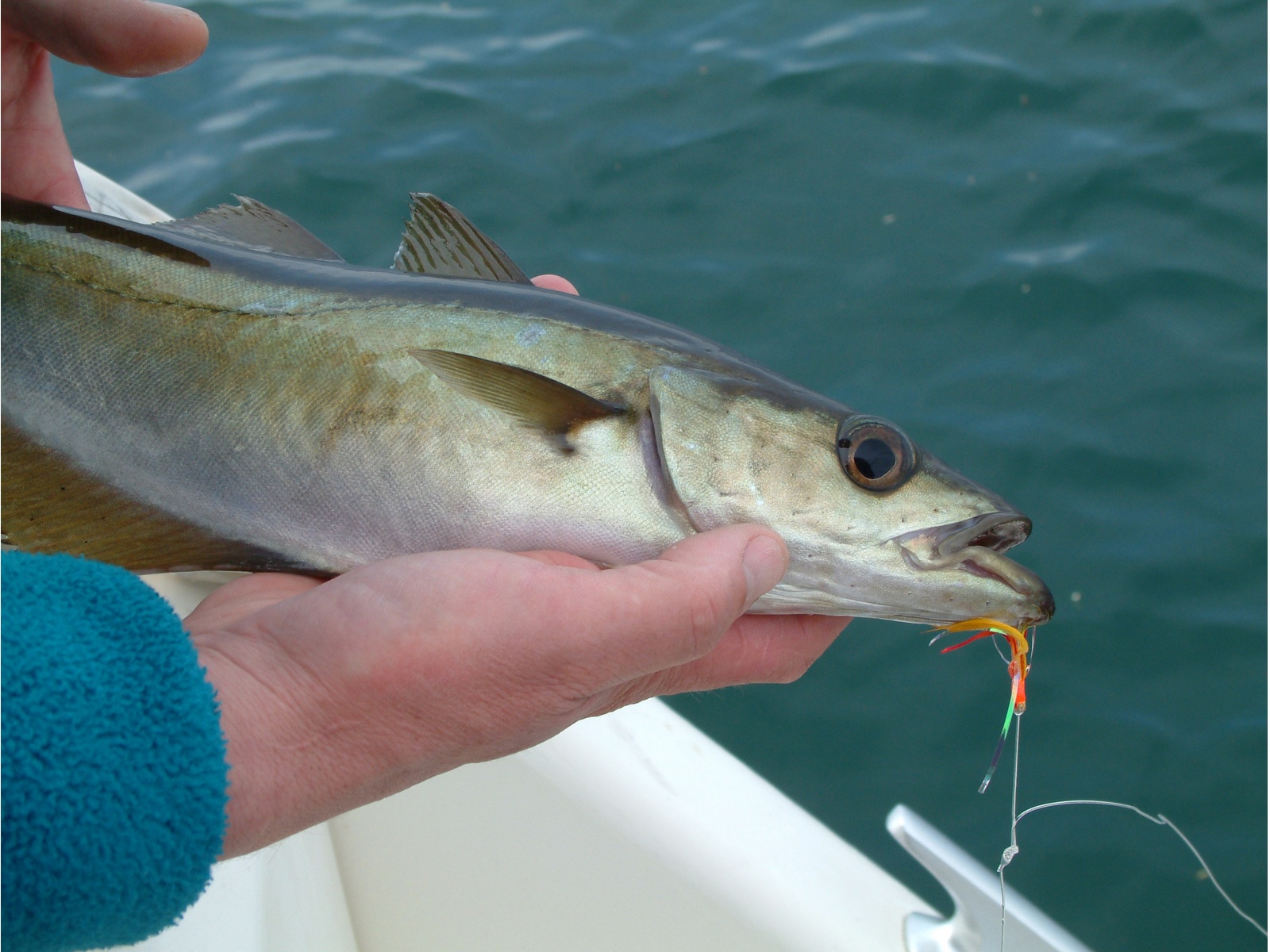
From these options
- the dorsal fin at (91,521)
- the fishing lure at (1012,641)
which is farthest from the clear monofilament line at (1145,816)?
the dorsal fin at (91,521)

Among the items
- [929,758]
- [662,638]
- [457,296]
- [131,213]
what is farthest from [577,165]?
[662,638]

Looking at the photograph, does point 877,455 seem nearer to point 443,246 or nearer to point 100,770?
point 443,246

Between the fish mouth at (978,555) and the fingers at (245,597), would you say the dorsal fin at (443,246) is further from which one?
the fish mouth at (978,555)

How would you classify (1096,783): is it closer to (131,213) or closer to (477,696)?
(477,696)

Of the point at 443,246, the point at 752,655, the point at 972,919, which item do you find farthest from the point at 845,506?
the point at 972,919

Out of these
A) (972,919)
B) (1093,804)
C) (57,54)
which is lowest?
(1093,804)

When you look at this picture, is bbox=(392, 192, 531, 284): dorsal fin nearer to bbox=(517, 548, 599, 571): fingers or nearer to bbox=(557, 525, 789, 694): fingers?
bbox=(517, 548, 599, 571): fingers

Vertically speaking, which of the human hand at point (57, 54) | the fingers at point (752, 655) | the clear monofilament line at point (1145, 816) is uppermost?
the human hand at point (57, 54)

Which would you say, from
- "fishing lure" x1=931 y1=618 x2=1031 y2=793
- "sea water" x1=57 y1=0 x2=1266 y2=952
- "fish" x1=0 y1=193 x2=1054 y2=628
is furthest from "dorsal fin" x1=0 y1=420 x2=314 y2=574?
"sea water" x1=57 y1=0 x2=1266 y2=952
